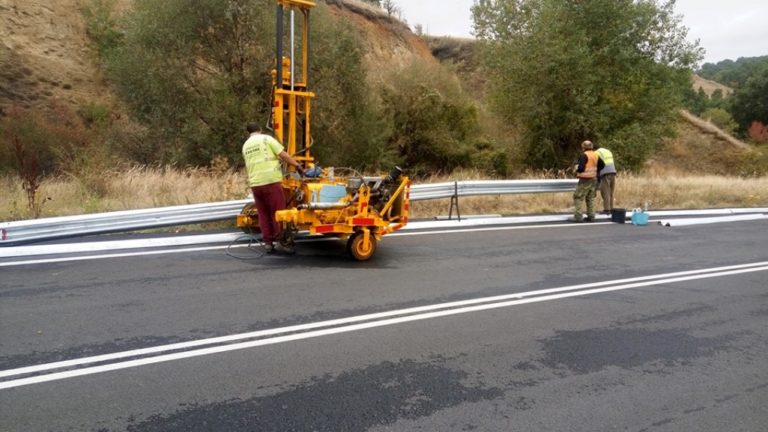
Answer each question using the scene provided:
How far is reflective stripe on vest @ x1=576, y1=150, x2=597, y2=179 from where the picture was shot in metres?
12.8

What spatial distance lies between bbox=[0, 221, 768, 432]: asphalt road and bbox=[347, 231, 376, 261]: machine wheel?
0.15m

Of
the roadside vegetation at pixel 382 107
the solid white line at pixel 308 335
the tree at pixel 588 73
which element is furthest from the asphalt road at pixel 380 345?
the tree at pixel 588 73

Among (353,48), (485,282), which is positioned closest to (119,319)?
(485,282)

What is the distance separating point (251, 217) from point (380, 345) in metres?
4.73

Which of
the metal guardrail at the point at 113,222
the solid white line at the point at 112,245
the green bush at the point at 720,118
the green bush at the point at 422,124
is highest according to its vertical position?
the green bush at the point at 720,118

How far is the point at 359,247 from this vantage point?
770 centimetres

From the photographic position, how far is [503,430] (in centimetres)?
343

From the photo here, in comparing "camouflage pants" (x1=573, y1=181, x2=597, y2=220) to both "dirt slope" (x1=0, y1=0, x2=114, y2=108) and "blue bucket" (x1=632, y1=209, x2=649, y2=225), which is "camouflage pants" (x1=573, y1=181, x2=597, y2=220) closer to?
"blue bucket" (x1=632, y1=209, x2=649, y2=225)

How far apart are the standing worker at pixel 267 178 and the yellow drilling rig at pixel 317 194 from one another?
20cm

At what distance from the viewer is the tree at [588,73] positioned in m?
24.0

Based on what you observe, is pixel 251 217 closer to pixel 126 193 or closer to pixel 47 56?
pixel 126 193

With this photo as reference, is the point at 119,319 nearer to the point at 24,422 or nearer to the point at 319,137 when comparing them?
the point at 24,422

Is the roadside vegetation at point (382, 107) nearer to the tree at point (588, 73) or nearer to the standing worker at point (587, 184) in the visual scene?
the tree at point (588, 73)

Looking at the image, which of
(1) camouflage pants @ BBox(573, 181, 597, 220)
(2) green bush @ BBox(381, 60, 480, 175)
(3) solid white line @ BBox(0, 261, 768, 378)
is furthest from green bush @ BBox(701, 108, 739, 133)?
(3) solid white line @ BBox(0, 261, 768, 378)
